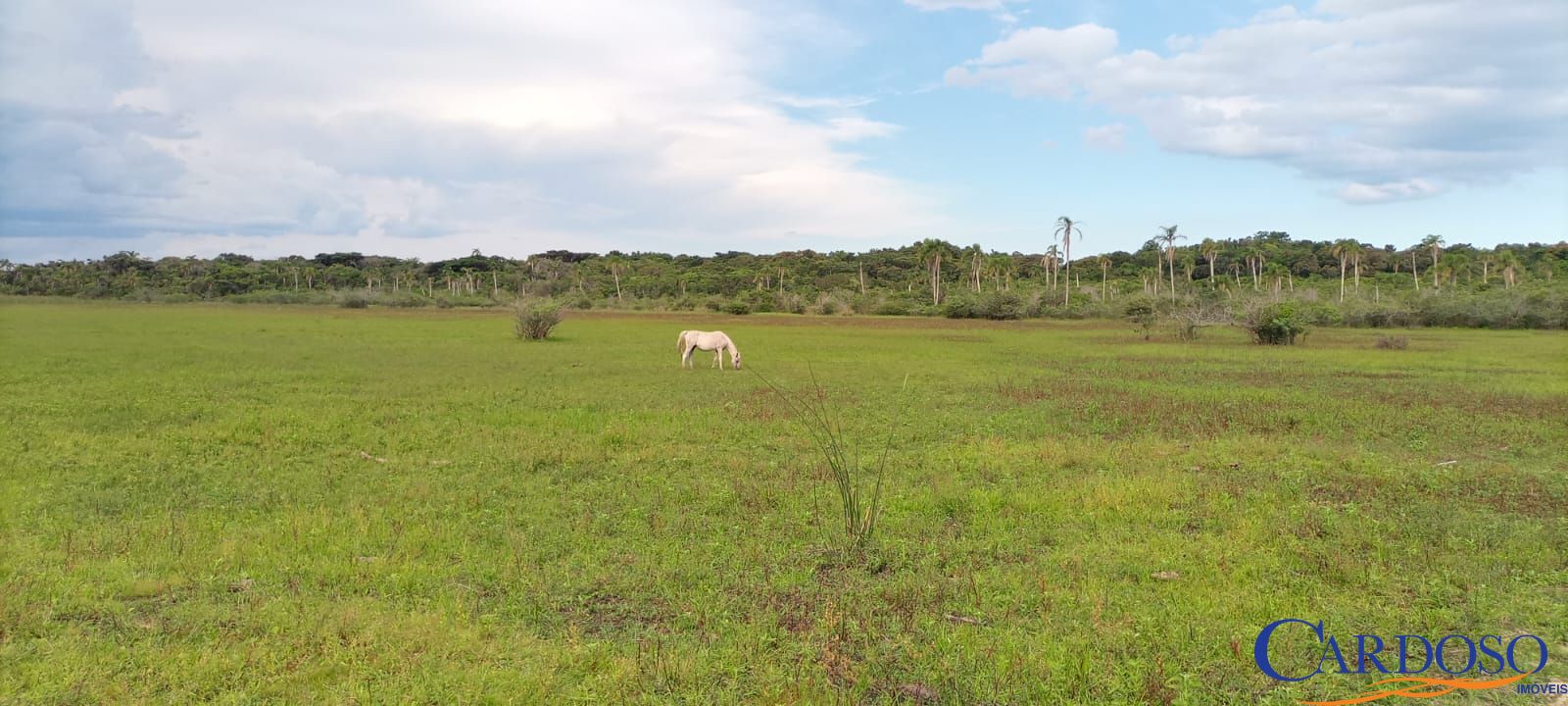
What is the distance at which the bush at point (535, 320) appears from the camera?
31125 mm

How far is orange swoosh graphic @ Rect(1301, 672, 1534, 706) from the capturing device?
13.9 ft

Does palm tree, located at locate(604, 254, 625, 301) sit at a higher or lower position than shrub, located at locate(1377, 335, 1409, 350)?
higher

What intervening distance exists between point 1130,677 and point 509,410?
1100 cm

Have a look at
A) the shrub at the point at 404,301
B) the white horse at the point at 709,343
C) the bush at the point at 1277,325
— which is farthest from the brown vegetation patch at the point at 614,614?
the shrub at the point at 404,301

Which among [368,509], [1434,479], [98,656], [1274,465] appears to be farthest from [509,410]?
[1434,479]

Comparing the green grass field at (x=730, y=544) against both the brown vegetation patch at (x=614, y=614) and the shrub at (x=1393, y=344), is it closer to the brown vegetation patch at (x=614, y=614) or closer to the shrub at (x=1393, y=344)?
the brown vegetation patch at (x=614, y=614)

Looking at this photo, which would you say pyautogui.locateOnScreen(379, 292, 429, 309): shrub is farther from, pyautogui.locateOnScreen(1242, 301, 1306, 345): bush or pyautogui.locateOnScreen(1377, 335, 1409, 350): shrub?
pyautogui.locateOnScreen(1377, 335, 1409, 350): shrub

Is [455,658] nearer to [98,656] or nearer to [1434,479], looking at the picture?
[98,656]

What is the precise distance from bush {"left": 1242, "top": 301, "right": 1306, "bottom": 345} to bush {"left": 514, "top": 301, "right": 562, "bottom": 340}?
88.1ft

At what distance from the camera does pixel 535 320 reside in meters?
31.1

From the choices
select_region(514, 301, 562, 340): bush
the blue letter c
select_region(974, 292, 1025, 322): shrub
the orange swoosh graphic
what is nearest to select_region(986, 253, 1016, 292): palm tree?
select_region(974, 292, 1025, 322): shrub

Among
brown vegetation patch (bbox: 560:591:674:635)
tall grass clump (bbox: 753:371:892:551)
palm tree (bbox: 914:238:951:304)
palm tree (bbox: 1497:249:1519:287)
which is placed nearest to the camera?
brown vegetation patch (bbox: 560:591:674:635)

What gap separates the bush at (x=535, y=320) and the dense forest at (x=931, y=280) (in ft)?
115

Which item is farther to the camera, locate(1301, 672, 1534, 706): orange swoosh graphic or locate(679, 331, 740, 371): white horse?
locate(679, 331, 740, 371): white horse
